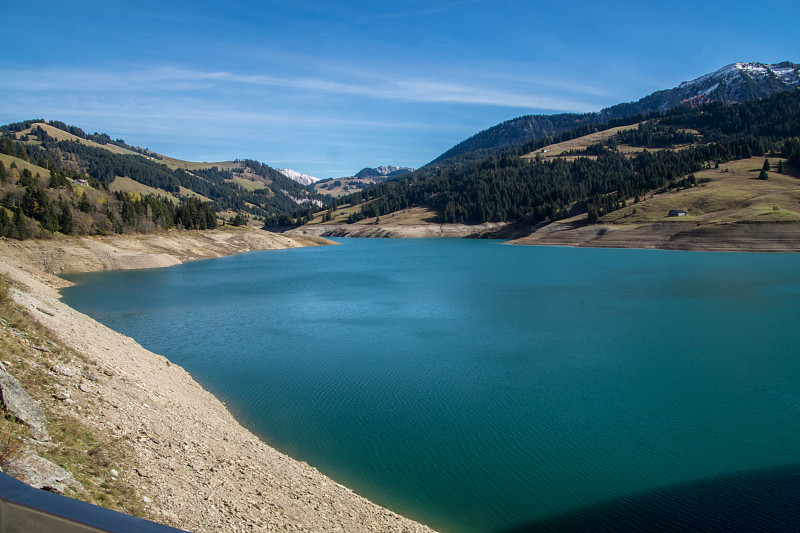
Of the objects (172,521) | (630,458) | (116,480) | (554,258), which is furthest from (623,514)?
(554,258)

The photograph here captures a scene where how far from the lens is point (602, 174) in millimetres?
159250

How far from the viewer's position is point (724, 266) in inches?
2175

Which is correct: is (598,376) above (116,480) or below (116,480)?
below

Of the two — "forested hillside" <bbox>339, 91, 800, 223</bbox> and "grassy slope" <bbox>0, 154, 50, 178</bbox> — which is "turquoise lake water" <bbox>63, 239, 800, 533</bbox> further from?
"forested hillside" <bbox>339, 91, 800, 223</bbox>

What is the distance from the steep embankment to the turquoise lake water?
4.65 ft

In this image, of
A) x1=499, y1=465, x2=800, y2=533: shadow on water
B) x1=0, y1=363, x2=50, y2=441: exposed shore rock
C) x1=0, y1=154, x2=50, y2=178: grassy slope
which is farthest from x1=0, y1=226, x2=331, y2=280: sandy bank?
x1=499, y1=465, x2=800, y2=533: shadow on water

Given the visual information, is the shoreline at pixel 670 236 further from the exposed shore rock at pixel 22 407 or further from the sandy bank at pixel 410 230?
the exposed shore rock at pixel 22 407

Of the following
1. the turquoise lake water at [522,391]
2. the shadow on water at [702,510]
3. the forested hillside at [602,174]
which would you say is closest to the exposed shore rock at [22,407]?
the turquoise lake water at [522,391]

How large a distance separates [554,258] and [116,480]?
6967 centimetres

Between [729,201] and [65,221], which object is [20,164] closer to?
[65,221]

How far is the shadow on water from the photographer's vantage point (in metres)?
10.2

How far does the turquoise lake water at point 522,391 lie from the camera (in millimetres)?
11523

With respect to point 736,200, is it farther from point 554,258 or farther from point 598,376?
point 598,376

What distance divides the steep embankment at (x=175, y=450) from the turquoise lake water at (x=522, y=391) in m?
1.42
